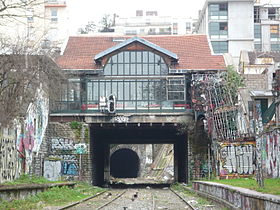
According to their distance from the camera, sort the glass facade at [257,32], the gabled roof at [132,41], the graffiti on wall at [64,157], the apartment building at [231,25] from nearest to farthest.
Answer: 1. the graffiti on wall at [64,157]
2. the gabled roof at [132,41]
3. the apartment building at [231,25]
4. the glass facade at [257,32]

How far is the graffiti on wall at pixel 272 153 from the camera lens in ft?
88.8

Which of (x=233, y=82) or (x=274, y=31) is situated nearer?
(x=233, y=82)

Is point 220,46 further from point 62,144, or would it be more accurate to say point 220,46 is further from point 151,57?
point 62,144

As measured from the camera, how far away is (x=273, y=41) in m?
87.1

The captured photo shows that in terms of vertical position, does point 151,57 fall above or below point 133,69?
above

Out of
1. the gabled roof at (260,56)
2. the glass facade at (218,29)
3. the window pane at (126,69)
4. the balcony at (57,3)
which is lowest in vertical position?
the window pane at (126,69)

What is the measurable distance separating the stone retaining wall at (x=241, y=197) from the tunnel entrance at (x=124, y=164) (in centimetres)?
4948

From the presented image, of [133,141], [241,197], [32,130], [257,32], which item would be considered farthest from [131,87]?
[257,32]

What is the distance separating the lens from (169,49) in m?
48.8

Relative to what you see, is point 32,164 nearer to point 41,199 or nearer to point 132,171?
point 41,199

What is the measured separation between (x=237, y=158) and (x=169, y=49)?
49.8ft

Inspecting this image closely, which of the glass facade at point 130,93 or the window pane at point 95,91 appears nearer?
the glass facade at point 130,93

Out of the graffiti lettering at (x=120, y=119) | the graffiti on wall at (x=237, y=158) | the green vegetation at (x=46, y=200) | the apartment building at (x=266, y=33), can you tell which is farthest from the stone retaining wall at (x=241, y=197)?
the apartment building at (x=266, y=33)

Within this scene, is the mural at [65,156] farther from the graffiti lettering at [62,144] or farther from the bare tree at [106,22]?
the bare tree at [106,22]
